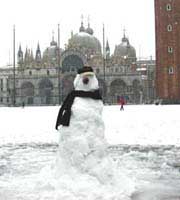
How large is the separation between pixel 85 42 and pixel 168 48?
36.9 m

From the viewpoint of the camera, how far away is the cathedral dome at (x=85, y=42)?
86.1m

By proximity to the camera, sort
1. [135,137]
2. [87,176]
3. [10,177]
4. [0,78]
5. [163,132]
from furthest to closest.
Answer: [0,78]
[163,132]
[135,137]
[10,177]
[87,176]

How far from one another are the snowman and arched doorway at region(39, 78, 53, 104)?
74.8 m

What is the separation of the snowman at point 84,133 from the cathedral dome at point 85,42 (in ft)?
260

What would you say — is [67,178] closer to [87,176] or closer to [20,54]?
[87,176]

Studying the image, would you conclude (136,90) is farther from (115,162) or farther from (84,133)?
(84,133)

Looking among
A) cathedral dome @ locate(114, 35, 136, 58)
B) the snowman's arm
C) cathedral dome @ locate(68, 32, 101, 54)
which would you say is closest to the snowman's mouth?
the snowman's arm

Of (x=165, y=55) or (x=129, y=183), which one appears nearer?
(x=129, y=183)

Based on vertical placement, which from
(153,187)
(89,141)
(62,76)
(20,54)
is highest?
(20,54)

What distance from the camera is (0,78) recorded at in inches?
3826

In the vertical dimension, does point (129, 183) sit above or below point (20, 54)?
below

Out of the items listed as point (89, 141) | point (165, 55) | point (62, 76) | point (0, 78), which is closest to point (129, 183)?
point (89, 141)

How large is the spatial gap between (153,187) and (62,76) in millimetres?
76198

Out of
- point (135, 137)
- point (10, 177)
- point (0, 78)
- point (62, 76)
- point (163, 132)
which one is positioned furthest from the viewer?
point (0, 78)
